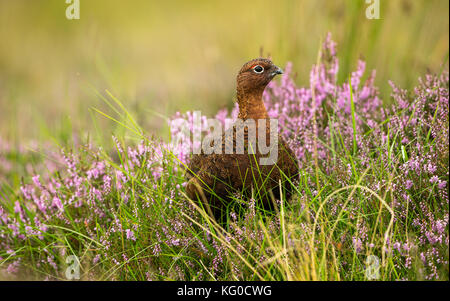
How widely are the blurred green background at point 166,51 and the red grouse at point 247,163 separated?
1266 millimetres

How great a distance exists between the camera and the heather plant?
2172 millimetres

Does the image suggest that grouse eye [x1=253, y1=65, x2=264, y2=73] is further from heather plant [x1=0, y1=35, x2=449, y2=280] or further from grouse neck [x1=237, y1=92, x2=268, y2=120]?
heather plant [x1=0, y1=35, x2=449, y2=280]

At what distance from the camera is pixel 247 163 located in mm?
2482

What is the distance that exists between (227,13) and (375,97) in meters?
5.38

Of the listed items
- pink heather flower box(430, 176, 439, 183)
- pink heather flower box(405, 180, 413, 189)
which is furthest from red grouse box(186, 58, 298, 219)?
pink heather flower box(430, 176, 439, 183)

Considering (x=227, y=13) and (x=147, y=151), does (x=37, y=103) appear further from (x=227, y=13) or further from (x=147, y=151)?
(x=147, y=151)

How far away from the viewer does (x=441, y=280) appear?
200 cm

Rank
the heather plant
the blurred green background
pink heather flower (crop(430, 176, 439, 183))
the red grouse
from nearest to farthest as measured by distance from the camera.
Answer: the heather plant → pink heather flower (crop(430, 176, 439, 183)) → the red grouse → the blurred green background

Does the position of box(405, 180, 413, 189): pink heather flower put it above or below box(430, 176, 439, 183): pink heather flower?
below

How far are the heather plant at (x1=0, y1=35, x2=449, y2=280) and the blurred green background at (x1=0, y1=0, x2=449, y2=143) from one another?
0.61m

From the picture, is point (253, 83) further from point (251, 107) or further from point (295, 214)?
point (295, 214)

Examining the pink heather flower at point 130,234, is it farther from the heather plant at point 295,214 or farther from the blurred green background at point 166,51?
the blurred green background at point 166,51

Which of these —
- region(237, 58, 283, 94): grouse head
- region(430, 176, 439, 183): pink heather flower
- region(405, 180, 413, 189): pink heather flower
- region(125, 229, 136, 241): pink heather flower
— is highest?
region(237, 58, 283, 94): grouse head
